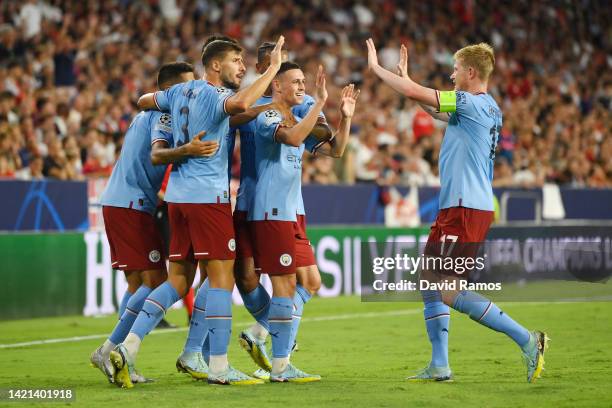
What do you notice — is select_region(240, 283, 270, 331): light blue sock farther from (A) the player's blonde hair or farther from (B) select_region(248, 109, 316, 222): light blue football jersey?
(A) the player's blonde hair

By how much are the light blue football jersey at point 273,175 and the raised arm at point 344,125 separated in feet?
1.43

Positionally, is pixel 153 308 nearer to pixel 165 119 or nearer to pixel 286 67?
pixel 165 119

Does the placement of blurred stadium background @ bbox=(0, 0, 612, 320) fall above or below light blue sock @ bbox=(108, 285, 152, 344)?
above

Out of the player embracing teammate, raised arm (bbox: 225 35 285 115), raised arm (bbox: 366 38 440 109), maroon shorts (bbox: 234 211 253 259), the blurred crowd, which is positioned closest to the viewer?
raised arm (bbox: 225 35 285 115)

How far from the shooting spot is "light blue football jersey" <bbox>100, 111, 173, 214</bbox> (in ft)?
28.5

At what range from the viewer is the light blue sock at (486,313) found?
25.7ft

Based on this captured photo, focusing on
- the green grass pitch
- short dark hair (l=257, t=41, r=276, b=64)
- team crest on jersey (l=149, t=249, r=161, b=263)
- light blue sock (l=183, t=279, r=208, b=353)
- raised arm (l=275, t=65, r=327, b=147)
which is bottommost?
the green grass pitch

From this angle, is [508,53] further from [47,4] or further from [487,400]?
[487,400]

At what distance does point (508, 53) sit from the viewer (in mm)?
28031

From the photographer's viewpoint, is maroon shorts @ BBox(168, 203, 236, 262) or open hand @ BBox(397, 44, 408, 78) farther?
open hand @ BBox(397, 44, 408, 78)

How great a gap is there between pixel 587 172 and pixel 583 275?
785 centimetres

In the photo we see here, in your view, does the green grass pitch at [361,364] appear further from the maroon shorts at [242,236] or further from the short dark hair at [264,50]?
the short dark hair at [264,50]

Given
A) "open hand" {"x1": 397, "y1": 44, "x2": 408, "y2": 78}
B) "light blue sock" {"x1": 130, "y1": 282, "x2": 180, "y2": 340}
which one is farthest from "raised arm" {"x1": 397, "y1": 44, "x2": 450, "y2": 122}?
"light blue sock" {"x1": 130, "y1": 282, "x2": 180, "y2": 340}

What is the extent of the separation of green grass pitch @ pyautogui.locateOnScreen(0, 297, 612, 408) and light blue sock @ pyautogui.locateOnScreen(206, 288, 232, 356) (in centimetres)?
28
